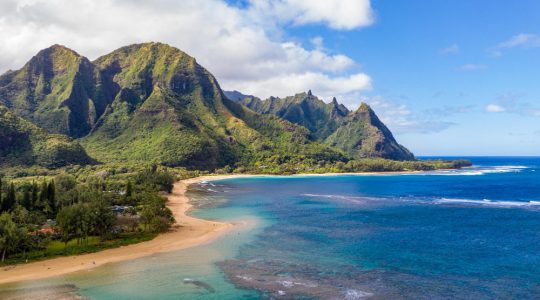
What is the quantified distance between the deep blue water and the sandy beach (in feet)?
44.3

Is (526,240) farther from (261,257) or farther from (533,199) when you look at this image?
(533,199)

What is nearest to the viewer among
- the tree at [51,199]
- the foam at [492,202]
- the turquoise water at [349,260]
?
the turquoise water at [349,260]

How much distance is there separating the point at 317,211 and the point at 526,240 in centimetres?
6357

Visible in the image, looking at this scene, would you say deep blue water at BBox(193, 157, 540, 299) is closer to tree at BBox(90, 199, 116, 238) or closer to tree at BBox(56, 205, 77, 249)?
tree at BBox(90, 199, 116, 238)

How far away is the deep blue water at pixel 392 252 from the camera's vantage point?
2557 inches

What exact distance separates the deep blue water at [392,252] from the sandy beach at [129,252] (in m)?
13.5

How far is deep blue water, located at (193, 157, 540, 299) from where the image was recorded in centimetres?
6494

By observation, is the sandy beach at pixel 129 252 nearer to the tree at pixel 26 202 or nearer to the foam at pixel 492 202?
the tree at pixel 26 202

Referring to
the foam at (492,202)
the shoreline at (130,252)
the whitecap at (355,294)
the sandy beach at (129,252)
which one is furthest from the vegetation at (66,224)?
the foam at (492,202)

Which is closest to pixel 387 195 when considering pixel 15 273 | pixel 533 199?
pixel 533 199

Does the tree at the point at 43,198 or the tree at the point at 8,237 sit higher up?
the tree at the point at 43,198

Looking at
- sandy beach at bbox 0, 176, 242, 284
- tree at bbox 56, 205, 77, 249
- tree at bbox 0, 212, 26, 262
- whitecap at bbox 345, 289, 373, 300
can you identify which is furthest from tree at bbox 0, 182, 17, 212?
whitecap at bbox 345, 289, 373, 300

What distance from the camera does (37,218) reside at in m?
103

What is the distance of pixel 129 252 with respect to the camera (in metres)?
85.7
